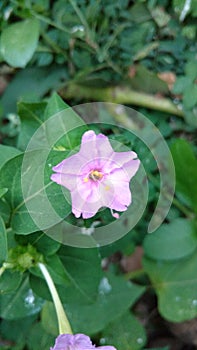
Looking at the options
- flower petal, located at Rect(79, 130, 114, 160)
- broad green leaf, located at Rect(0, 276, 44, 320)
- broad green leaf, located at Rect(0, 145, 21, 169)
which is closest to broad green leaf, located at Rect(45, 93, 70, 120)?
broad green leaf, located at Rect(0, 145, 21, 169)

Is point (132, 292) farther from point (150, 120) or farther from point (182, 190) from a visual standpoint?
point (150, 120)

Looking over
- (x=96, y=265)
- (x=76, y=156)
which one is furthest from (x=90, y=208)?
(x=96, y=265)

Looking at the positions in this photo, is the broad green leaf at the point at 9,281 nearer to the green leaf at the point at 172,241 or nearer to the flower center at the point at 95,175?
the flower center at the point at 95,175

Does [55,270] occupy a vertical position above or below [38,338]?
above

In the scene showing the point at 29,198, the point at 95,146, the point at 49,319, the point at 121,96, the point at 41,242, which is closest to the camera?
the point at 95,146

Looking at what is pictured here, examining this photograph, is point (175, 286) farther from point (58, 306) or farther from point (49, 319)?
point (58, 306)

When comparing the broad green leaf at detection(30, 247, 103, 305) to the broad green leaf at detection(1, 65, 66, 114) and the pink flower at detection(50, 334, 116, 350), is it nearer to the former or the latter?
the pink flower at detection(50, 334, 116, 350)

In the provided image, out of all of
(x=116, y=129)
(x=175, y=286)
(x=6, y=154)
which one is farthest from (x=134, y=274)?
(x=6, y=154)
